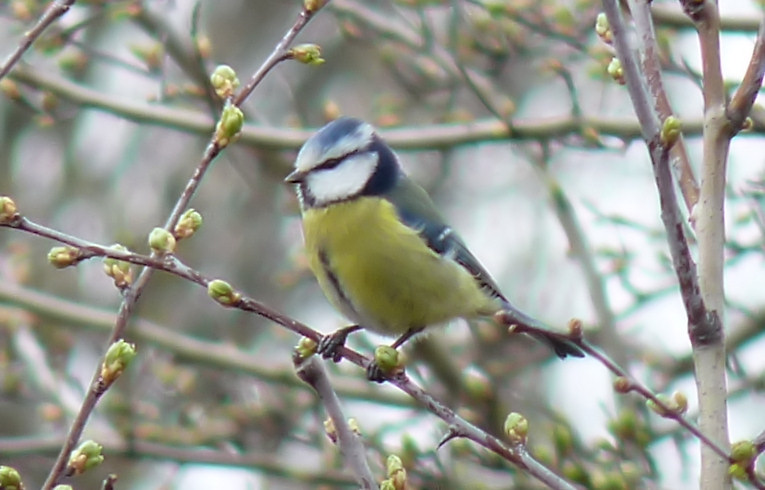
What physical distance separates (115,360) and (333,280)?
1.23 m

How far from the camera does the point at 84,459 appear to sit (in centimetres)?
165

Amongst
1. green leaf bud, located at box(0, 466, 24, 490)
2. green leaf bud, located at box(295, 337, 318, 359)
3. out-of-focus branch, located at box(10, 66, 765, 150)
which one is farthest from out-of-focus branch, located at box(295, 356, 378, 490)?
out-of-focus branch, located at box(10, 66, 765, 150)

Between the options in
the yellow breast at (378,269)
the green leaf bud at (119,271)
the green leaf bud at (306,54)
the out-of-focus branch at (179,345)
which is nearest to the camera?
the green leaf bud at (119,271)

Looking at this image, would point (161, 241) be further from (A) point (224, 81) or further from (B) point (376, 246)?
(B) point (376, 246)

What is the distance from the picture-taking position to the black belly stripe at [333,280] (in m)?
2.84

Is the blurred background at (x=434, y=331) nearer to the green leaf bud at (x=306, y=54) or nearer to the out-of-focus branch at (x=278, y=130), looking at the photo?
the out-of-focus branch at (x=278, y=130)

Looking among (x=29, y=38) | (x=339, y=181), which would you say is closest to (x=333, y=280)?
(x=339, y=181)

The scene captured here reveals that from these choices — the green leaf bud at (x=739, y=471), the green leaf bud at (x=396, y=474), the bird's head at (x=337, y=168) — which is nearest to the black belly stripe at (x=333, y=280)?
the bird's head at (x=337, y=168)

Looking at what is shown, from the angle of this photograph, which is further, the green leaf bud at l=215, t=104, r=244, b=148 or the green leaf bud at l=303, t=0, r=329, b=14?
the green leaf bud at l=303, t=0, r=329, b=14

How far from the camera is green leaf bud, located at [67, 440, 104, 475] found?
1.64 metres

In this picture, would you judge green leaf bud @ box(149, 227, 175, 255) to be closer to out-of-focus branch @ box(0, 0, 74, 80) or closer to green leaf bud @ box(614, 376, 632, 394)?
out-of-focus branch @ box(0, 0, 74, 80)

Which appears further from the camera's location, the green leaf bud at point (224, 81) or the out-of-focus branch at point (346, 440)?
the green leaf bud at point (224, 81)

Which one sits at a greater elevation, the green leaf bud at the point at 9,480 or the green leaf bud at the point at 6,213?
the green leaf bud at the point at 6,213

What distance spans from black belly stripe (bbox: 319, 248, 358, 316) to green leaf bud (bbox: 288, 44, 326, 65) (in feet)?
3.09
